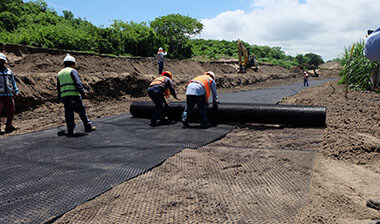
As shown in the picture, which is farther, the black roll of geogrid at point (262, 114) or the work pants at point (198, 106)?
the work pants at point (198, 106)

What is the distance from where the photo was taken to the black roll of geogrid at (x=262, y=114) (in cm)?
507

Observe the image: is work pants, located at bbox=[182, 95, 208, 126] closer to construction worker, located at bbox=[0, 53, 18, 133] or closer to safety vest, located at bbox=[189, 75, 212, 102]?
safety vest, located at bbox=[189, 75, 212, 102]

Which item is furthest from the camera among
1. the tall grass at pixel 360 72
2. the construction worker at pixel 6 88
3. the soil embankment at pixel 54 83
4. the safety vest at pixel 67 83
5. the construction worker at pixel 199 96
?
the tall grass at pixel 360 72

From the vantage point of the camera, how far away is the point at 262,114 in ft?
17.9

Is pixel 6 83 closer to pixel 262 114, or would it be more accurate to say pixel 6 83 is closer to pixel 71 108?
pixel 71 108

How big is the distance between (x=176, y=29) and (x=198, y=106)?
1339 inches

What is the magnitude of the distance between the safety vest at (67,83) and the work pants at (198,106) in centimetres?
238

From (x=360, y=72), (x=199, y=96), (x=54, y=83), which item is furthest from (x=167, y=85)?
(x=360, y=72)

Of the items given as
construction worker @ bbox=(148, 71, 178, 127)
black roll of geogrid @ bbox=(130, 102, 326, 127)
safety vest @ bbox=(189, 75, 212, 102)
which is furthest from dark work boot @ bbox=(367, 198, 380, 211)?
construction worker @ bbox=(148, 71, 178, 127)

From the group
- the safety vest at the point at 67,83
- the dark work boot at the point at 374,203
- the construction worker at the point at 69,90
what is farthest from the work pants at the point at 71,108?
the dark work boot at the point at 374,203

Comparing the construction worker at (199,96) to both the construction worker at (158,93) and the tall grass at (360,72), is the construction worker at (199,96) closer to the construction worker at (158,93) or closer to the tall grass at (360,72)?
the construction worker at (158,93)

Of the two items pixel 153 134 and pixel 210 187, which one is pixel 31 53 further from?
pixel 210 187

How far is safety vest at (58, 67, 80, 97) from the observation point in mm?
4793

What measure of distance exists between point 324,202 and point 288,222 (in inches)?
24.5
